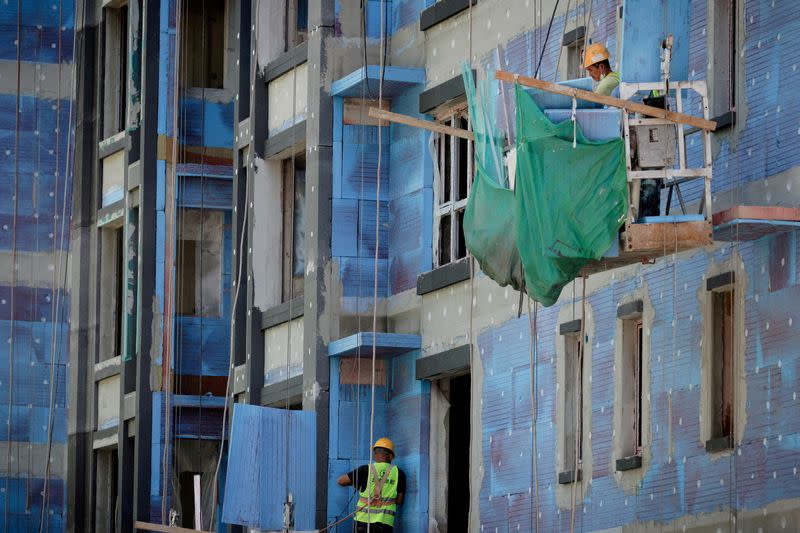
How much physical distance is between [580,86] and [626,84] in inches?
16.7

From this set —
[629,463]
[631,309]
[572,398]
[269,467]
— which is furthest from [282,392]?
[629,463]

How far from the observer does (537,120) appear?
21500mm

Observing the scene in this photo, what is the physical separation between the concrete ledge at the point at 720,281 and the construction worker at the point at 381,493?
7.40 m

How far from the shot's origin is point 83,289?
41.2 metres

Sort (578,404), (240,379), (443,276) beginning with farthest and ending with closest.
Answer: (240,379), (443,276), (578,404)

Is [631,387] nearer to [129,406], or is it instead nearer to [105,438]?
[129,406]

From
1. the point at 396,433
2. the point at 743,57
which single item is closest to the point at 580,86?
the point at 743,57

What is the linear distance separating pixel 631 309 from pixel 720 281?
187 centimetres

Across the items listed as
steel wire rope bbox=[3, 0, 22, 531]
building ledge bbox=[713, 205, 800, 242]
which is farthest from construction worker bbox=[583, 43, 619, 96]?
steel wire rope bbox=[3, 0, 22, 531]

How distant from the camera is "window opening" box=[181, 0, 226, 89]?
1539 inches

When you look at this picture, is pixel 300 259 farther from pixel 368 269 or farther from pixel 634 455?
pixel 634 455

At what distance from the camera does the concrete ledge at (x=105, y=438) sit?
39.0 meters

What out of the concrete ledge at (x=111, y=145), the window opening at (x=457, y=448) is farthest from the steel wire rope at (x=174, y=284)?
the window opening at (x=457, y=448)

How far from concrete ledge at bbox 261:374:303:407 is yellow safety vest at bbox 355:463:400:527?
2.55 meters
